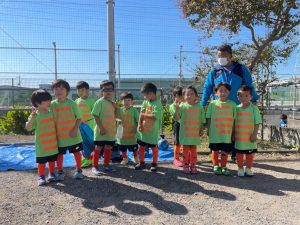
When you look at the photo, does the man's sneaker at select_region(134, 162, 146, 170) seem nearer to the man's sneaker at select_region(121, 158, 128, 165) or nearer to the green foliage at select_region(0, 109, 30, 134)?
the man's sneaker at select_region(121, 158, 128, 165)

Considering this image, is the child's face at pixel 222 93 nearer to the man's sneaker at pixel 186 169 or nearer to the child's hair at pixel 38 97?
the man's sneaker at pixel 186 169

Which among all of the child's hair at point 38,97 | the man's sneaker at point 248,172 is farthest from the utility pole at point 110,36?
the man's sneaker at point 248,172

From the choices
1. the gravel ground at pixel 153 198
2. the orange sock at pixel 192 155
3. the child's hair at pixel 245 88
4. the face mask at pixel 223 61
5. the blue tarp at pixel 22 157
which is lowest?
the gravel ground at pixel 153 198

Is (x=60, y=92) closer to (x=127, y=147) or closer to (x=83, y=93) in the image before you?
(x=83, y=93)

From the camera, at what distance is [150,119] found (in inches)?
199

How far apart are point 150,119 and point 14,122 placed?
20.4 ft

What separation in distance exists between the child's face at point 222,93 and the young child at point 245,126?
208 millimetres

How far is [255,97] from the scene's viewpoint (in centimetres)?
515

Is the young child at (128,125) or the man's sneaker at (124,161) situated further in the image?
the man's sneaker at (124,161)

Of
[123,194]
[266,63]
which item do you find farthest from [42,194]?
[266,63]

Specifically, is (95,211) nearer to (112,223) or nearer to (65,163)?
(112,223)

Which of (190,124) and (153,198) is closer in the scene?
(153,198)

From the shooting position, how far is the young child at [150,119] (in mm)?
5023

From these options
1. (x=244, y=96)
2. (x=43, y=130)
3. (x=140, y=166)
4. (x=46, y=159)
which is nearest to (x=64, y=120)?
(x=43, y=130)
